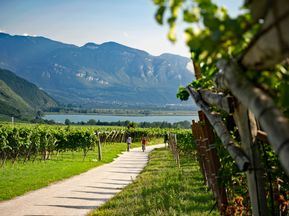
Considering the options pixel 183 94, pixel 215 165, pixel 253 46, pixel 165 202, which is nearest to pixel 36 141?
pixel 165 202

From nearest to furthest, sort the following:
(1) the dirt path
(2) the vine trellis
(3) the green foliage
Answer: (2) the vine trellis < (3) the green foliage < (1) the dirt path

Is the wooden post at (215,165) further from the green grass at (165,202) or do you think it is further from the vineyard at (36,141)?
the vineyard at (36,141)

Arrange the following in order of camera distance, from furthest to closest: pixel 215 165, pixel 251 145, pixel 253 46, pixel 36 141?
pixel 36 141, pixel 215 165, pixel 251 145, pixel 253 46

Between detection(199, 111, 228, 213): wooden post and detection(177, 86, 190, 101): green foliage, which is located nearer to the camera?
detection(199, 111, 228, 213): wooden post

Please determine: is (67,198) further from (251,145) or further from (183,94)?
(251,145)

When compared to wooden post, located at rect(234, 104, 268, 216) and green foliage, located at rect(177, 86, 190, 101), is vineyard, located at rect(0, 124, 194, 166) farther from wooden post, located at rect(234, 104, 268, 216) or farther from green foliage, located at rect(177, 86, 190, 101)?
wooden post, located at rect(234, 104, 268, 216)

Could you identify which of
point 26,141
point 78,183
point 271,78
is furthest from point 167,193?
point 26,141

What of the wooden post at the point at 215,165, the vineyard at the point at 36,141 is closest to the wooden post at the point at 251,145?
the wooden post at the point at 215,165

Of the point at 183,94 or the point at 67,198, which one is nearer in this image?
the point at 183,94

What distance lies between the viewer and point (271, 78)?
1.90 m

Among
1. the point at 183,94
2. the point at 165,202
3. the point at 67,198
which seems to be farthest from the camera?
the point at 67,198

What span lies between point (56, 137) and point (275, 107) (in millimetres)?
33044

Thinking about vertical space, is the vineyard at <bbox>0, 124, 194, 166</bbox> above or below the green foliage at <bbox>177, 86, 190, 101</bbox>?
below

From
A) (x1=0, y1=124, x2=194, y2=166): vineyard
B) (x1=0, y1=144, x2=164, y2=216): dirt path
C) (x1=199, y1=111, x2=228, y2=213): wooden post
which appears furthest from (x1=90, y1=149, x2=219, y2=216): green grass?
(x1=0, y1=124, x2=194, y2=166): vineyard
